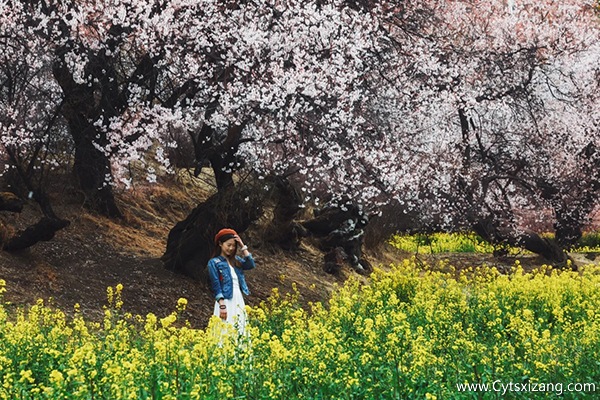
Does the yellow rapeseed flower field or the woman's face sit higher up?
the woman's face

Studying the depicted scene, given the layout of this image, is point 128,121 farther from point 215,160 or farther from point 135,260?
point 135,260

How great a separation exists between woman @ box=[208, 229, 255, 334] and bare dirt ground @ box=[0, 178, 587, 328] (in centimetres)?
227

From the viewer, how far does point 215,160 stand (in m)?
15.2

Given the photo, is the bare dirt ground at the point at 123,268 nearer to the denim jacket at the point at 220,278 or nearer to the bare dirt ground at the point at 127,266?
the bare dirt ground at the point at 127,266

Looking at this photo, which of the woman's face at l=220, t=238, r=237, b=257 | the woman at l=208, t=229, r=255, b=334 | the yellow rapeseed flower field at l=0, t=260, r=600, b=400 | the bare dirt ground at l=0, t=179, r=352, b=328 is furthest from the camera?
the bare dirt ground at l=0, t=179, r=352, b=328

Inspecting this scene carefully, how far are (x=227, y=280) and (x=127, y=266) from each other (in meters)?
5.17

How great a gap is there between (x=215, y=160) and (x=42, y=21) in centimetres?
399

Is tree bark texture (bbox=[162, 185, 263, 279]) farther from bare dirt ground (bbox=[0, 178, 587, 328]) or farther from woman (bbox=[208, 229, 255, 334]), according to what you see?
woman (bbox=[208, 229, 255, 334])

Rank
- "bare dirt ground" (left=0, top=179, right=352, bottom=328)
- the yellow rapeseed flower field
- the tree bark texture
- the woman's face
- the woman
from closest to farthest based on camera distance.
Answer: the yellow rapeseed flower field < the woman < the woman's face < "bare dirt ground" (left=0, top=179, right=352, bottom=328) < the tree bark texture

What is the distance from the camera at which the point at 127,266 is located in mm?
15109

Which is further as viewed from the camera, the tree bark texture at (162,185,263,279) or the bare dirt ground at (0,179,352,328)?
the tree bark texture at (162,185,263,279)

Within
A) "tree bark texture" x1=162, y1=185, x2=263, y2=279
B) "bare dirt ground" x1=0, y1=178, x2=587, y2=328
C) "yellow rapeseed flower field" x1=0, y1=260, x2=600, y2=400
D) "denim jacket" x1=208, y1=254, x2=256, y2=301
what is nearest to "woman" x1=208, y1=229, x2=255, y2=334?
"denim jacket" x1=208, y1=254, x2=256, y2=301

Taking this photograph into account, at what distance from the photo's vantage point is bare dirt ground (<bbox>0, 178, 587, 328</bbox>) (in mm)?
13234

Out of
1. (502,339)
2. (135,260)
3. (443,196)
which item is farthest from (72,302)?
(443,196)
